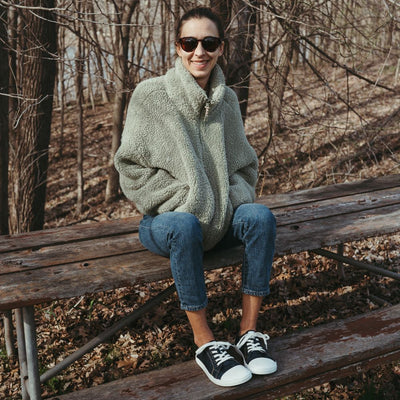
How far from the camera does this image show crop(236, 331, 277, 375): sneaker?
223 cm

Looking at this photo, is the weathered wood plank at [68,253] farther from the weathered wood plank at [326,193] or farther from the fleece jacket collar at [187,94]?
the weathered wood plank at [326,193]

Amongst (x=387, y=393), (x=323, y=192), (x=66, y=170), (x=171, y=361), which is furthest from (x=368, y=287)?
(x=66, y=170)

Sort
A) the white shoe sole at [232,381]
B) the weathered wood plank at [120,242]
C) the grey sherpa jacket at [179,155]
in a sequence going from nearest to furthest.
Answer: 1. the white shoe sole at [232,381]
2. the grey sherpa jacket at [179,155]
3. the weathered wood plank at [120,242]

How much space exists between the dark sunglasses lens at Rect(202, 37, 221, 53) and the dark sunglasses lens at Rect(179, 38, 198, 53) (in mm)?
53

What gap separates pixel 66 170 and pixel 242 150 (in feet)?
27.3

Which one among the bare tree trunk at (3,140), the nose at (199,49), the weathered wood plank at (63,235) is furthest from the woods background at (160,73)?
the weathered wood plank at (63,235)

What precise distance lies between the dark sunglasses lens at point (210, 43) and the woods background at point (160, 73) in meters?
0.70

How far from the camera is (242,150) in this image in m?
2.88

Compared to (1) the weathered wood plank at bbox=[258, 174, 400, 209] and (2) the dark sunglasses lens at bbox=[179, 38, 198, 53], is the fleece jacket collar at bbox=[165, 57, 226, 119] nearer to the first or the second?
(2) the dark sunglasses lens at bbox=[179, 38, 198, 53]

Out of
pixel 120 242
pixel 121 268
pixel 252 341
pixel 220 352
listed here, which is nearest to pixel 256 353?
pixel 252 341

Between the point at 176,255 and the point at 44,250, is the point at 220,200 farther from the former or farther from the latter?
the point at 44,250

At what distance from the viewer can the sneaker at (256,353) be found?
223 cm

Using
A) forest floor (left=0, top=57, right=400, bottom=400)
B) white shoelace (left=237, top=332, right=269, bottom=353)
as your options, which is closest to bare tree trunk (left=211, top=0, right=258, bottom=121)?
forest floor (left=0, top=57, right=400, bottom=400)

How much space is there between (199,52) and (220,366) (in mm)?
1704
